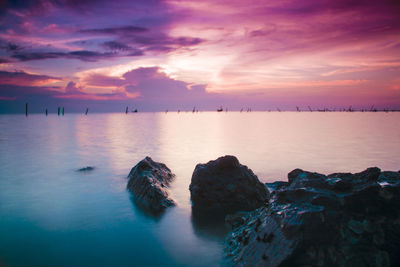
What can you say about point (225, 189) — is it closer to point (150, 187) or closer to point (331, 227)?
point (150, 187)

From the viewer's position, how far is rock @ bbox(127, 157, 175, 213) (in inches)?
365

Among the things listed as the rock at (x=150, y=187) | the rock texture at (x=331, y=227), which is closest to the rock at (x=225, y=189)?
the rock at (x=150, y=187)

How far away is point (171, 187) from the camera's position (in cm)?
1162

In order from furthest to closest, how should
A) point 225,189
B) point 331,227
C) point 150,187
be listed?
point 150,187, point 225,189, point 331,227

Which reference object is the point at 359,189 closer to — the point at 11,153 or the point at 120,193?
Result: the point at 120,193

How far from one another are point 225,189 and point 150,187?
290 centimetres

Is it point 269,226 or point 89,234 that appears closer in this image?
point 269,226

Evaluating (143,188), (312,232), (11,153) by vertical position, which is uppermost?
(312,232)

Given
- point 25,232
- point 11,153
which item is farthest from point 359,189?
point 11,153

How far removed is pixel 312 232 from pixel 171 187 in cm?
790

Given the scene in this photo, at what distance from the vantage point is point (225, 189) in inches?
341

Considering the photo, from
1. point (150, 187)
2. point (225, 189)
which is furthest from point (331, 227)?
point (150, 187)

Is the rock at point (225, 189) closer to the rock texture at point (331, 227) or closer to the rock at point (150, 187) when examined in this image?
the rock at point (150, 187)

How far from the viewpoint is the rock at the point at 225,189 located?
8.54m
